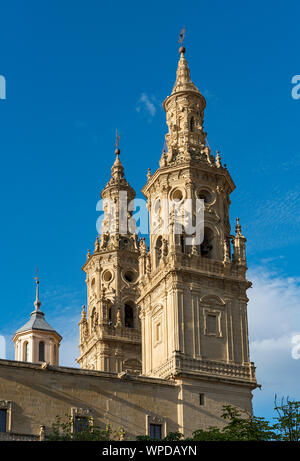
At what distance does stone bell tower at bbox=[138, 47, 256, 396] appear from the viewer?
2335 inches

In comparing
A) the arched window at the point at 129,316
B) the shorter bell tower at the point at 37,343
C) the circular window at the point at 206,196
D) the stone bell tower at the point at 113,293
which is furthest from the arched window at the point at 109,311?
the circular window at the point at 206,196

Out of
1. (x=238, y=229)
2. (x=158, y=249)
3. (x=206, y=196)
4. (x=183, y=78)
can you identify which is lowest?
(x=158, y=249)

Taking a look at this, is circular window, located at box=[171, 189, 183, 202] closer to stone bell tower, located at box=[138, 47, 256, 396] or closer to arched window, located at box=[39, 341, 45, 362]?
stone bell tower, located at box=[138, 47, 256, 396]

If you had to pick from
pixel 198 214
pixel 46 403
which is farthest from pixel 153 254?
pixel 46 403

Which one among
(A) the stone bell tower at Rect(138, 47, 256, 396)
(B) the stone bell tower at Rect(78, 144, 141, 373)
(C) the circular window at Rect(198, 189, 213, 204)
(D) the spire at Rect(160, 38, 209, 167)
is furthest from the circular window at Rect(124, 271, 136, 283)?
(C) the circular window at Rect(198, 189, 213, 204)

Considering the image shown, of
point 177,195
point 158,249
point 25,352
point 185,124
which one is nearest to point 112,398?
point 158,249

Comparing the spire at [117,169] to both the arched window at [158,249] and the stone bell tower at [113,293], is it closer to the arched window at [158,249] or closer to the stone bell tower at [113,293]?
the stone bell tower at [113,293]

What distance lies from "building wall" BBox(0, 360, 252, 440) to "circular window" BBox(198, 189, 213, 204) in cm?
1314

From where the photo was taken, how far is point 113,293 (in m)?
78.2

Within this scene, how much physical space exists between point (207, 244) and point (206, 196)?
3491 mm

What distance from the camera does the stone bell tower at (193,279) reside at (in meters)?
59.3

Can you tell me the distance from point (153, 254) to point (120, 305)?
13.8 m

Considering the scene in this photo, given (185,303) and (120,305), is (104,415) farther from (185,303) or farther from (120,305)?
(120,305)

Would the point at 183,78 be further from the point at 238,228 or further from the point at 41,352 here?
the point at 41,352
